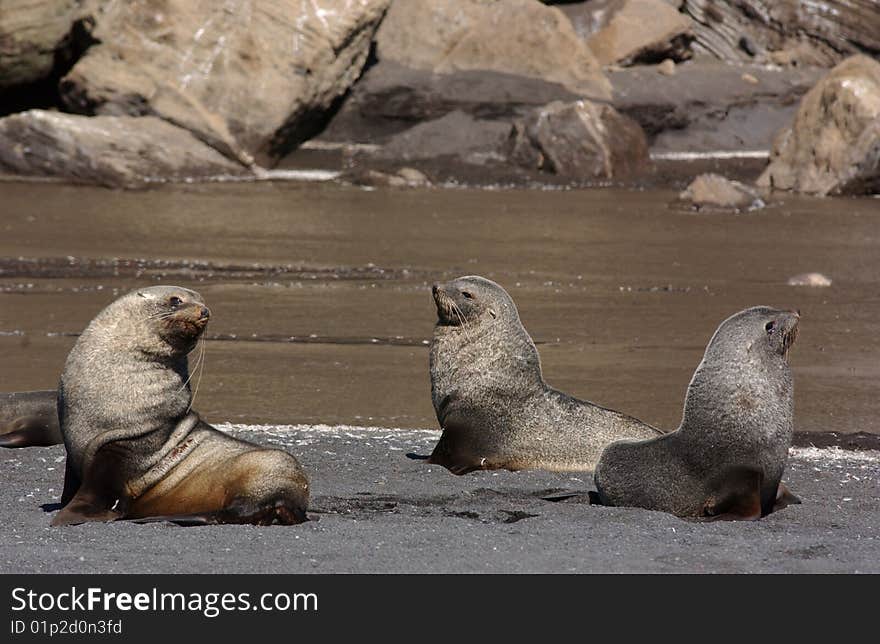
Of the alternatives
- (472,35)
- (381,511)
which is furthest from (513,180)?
(381,511)

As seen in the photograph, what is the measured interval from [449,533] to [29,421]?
293 centimetres

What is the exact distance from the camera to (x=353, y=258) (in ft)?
46.4

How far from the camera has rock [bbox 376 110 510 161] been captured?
70.2 feet

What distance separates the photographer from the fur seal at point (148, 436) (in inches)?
232

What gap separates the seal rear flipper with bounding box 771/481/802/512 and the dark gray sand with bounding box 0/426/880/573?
57mm

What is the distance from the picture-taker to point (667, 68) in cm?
2583

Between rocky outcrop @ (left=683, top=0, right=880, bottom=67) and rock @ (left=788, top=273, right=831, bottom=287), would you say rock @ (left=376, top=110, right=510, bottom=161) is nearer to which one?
rock @ (left=788, top=273, right=831, bottom=287)

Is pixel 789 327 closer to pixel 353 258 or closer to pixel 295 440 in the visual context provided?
pixel 295 440

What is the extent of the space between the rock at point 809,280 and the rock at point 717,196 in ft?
16.0

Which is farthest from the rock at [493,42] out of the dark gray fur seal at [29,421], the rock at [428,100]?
the dark gray fur seal at [29,421]

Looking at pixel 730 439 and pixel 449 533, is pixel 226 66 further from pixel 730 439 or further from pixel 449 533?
pixel 449 533

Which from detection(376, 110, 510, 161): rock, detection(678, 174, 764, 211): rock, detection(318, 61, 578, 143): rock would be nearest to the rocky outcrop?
A: detection(318, 61, 578, 143): rock
